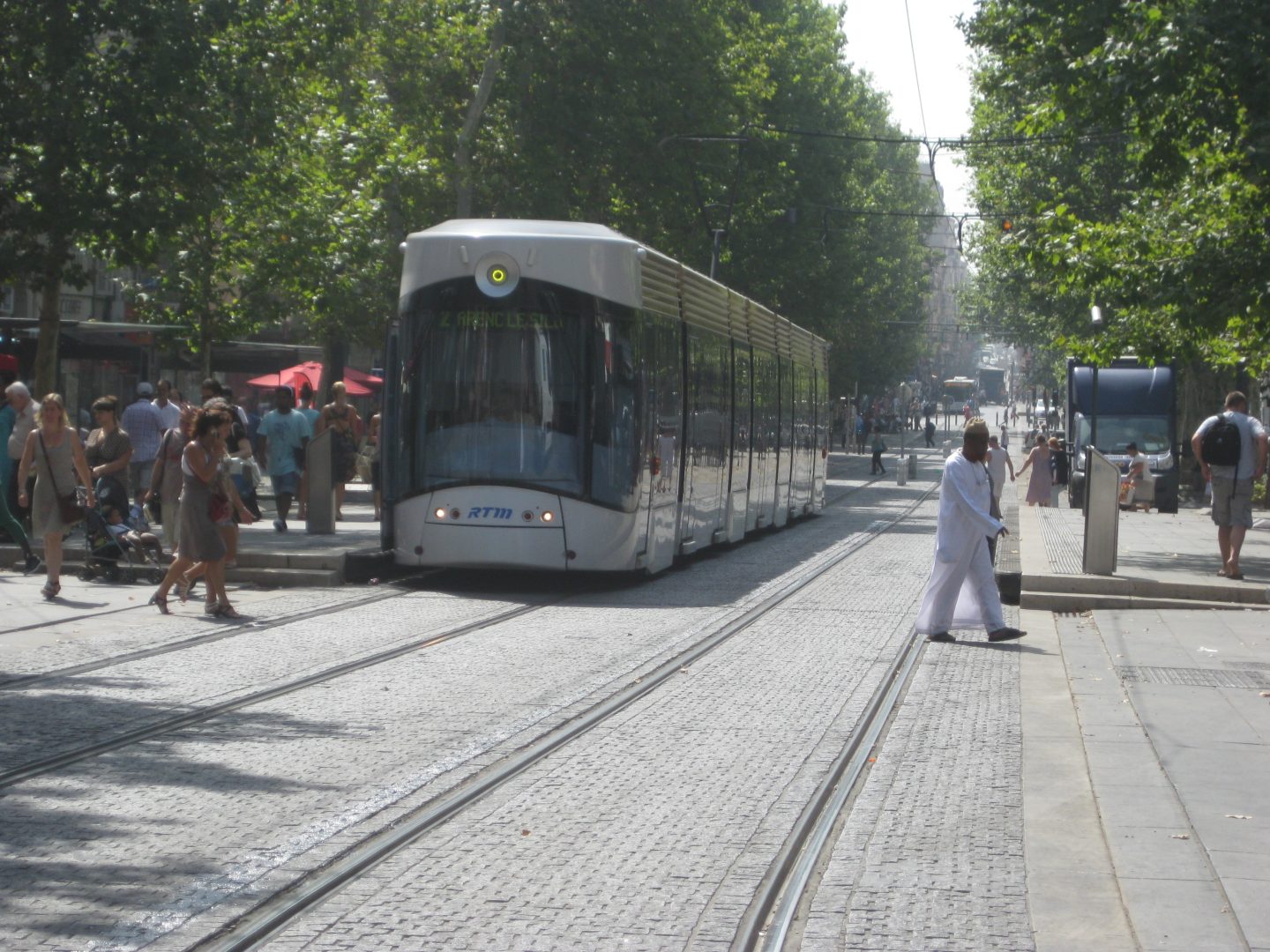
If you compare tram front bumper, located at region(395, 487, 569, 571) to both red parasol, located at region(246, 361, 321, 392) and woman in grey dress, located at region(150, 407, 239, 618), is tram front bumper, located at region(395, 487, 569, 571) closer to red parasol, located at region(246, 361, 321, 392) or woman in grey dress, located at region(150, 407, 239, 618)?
woman in grey dress, located at region(150, 407, 239, 618)

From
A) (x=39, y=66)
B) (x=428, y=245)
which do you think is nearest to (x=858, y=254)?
(x=39, y=66)

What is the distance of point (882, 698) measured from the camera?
33.1 feet

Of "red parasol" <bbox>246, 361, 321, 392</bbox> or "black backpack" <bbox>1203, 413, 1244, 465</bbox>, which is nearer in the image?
"black backpack" <bbox>1203, 413, 1244, 465</bbox>

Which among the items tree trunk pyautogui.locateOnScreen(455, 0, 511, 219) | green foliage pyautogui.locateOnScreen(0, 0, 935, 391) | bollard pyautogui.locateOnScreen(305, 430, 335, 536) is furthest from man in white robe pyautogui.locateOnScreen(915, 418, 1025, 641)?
tree trunk pyautogui.locateOnScreen(455, 0, 511, 219)

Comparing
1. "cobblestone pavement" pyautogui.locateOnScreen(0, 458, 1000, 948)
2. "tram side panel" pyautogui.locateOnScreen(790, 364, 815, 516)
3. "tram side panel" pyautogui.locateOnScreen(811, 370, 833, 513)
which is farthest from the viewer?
"tram side panel" pyautogui.locateOnScreen(811, 370, 833, 513)

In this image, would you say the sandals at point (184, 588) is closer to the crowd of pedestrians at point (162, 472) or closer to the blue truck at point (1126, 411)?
the crowd of pedestrians at point (162, 472)

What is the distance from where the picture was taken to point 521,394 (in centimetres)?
1559

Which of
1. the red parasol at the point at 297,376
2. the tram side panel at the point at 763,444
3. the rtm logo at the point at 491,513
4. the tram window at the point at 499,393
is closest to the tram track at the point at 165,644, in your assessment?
the rtm logo at the point at 491,513

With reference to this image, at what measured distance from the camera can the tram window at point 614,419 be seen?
51.2 feet

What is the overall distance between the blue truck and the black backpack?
20.6 meters

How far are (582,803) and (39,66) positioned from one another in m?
17.2

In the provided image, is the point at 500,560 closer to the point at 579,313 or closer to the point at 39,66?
the point at 579,313

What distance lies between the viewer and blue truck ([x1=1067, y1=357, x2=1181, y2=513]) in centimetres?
3819

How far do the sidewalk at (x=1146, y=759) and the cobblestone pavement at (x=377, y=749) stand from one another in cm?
100
